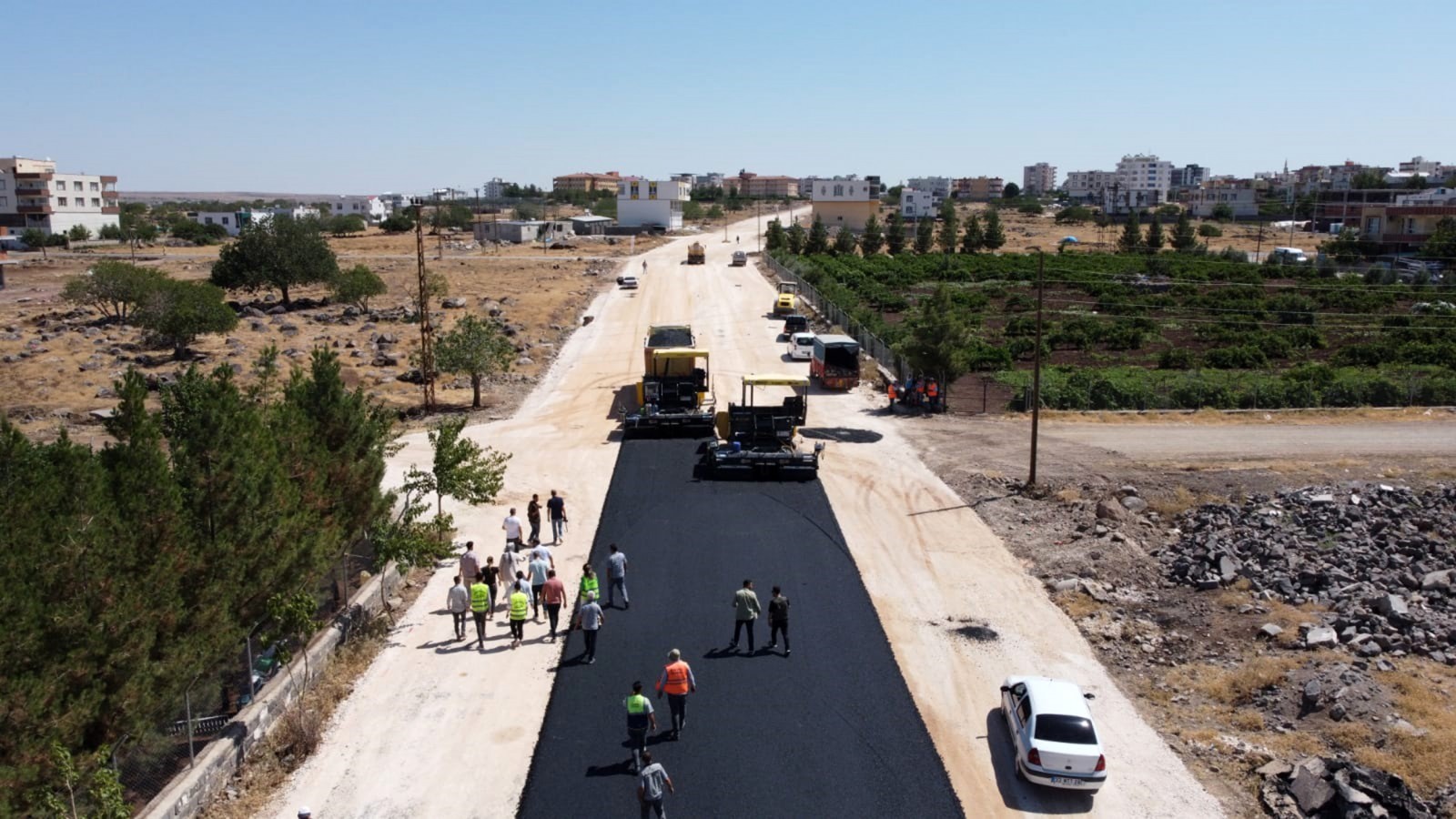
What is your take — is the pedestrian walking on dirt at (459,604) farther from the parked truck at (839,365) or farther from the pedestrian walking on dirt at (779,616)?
the parked truck at (839,365)

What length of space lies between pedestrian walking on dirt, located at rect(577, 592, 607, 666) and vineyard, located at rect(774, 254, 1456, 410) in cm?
2490

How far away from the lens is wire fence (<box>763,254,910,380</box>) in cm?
4278

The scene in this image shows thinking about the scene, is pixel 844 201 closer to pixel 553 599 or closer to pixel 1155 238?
pixel 1155 238

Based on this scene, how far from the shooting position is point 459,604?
59.3ft

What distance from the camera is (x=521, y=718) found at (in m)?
15.5

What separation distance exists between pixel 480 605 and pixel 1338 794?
1244cm

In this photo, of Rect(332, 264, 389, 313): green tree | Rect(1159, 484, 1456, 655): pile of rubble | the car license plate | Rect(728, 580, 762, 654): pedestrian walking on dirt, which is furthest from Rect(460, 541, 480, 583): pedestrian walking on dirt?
Rect(332, 264, 389, 313): green tree

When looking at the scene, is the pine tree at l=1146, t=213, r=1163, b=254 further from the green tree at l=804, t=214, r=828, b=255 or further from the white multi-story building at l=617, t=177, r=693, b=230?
the white multi-story building at l=617, t=177, r=693, b=230

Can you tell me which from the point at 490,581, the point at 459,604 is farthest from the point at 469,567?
the point at 459,604

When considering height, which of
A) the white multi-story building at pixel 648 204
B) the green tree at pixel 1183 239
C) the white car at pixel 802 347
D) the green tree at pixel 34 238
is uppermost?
the white multi-story building at pixel 648 204

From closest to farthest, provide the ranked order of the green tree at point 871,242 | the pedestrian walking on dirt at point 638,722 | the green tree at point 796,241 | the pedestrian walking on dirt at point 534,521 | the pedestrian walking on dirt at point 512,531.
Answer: the pedestrian walking on dirt at point 638,722, the pedestrian walking on dirt at point 512,531, the pedestrian walking on dirt at point 534,521, the green tree at point 796,241, the green tree at point 871,242

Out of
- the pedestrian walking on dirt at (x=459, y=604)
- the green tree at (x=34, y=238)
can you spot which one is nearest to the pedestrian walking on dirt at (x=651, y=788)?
the pedestrian walking on dirt at (x=459, y=604)

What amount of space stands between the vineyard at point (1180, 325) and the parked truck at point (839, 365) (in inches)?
80.8

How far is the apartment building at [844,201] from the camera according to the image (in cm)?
14175
